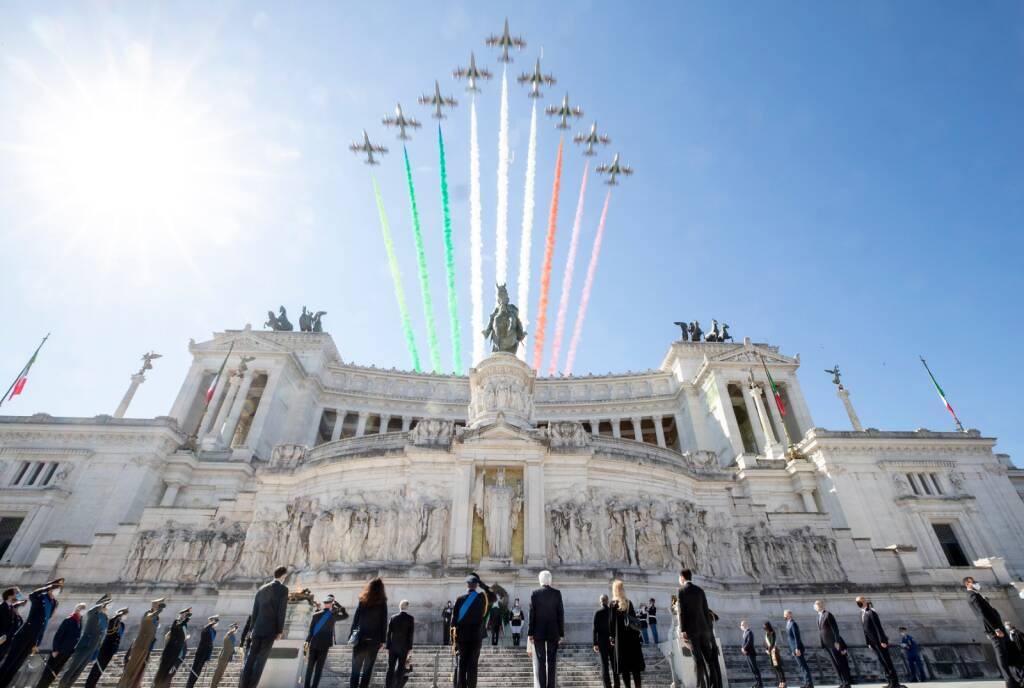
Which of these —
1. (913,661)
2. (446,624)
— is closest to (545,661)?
(446,624)

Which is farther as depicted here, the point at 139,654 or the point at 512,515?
the point at 512,515

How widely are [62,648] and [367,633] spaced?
6802mm

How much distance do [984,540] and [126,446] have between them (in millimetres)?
54945

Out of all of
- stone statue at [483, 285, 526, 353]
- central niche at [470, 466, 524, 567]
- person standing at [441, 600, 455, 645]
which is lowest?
person standing at [441, 600, 455, 645]

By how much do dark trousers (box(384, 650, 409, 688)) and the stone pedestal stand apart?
47.0 ft

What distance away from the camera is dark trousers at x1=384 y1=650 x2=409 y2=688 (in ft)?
31.1

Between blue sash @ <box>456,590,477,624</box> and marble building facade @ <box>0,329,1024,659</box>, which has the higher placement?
marble building facade @ <box>0,329,1024,659</box>

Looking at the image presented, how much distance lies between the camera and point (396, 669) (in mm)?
9602

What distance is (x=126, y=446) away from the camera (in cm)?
3562

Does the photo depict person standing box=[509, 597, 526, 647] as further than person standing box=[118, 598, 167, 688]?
Yes

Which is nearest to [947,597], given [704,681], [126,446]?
[704,681]

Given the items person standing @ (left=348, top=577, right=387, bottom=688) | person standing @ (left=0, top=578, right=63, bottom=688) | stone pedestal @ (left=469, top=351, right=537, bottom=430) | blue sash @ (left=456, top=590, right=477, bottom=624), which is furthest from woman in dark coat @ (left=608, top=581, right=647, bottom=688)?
stone pedestal @ (left=469, top=351, right=537, bottom=430)

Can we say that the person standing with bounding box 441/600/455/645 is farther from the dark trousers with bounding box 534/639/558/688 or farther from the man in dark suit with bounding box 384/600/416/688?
the dark trousers with bounding box 534/639/558/688

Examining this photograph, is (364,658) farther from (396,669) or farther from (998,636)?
(998,636)
